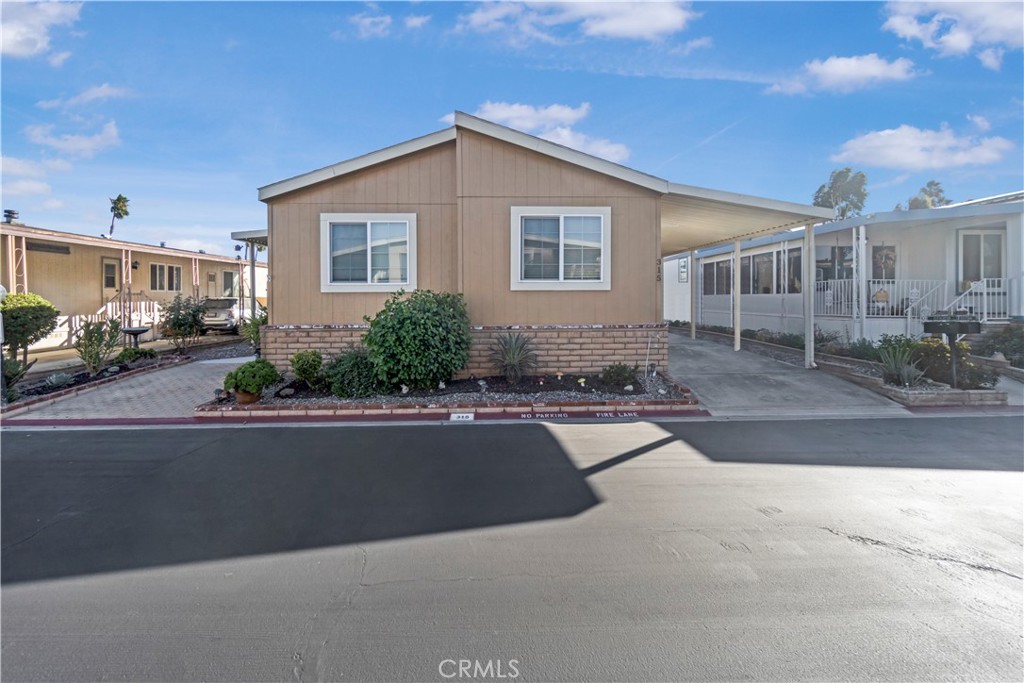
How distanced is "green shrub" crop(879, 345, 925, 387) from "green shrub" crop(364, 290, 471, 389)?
281 inches

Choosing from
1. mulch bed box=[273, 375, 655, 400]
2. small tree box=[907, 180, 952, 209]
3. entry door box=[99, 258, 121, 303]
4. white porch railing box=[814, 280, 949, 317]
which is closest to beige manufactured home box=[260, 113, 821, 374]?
mulch bed box=[273, 375, 655, 400]

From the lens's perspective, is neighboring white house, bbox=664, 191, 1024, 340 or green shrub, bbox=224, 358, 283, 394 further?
neighboring white house, bbox=664, 191, 1024, 340

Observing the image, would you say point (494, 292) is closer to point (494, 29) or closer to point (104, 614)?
point (494, 29)

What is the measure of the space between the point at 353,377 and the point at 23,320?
8047 millimetres

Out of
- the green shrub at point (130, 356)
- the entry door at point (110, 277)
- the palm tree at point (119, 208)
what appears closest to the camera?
the green shrub at point (130, 356)

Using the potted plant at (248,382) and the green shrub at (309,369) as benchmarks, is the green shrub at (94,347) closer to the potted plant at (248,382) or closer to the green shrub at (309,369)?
the potted plant at (248,382)

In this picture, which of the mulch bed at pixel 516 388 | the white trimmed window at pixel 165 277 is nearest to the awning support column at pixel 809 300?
the mulch bed at pixel 516 388

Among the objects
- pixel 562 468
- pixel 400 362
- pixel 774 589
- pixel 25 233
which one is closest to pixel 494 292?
pixel 400 362

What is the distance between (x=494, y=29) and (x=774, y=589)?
41.7ft

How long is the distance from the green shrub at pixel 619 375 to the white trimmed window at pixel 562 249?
5.14ft

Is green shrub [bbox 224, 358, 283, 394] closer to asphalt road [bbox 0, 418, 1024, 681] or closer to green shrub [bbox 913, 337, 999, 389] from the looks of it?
asphalt road [bbox 0, 418, 1024, 681]

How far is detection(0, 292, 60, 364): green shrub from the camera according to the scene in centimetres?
1241

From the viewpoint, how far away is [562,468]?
Answer: 6145 mm

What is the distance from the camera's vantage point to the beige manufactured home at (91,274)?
17062 millimetres
